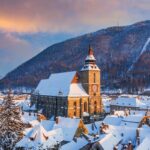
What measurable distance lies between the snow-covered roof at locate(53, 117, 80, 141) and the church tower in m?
31.5

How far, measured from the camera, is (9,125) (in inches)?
1412

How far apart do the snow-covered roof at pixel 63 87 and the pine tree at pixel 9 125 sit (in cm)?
5318

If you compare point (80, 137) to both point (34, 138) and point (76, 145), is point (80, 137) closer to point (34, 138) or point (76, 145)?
point (76, 145)

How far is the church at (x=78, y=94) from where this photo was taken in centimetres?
8981

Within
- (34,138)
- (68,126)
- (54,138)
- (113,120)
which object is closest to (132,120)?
(113,120)

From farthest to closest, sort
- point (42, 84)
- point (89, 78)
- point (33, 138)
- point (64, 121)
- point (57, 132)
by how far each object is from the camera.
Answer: point (42, 84)
point (89, 78)
point (64, 121)
point (57, 132)
point (33, 138)

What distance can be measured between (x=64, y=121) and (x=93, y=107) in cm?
3256

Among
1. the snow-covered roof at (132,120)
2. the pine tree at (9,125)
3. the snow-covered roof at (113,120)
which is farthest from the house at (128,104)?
the pine tree at (9,125)

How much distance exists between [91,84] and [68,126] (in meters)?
36.0

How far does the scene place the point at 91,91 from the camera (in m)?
93.1

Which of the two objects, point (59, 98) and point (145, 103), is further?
point (145, 103)

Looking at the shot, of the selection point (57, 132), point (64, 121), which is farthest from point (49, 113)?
point (57, 132)

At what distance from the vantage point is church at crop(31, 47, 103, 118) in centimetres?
8981

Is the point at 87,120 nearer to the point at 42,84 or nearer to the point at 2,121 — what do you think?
the point at 42,84
